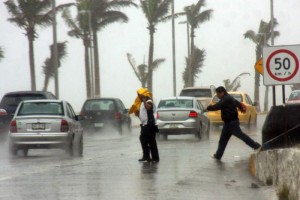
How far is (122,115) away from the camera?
36625 millimetres

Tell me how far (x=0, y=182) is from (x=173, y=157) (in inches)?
280

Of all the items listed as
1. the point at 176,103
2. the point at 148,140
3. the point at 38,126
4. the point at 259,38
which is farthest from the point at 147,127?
the point at 259,38

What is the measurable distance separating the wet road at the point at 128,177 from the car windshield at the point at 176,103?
705cm

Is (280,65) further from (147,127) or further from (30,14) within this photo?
(30,14)

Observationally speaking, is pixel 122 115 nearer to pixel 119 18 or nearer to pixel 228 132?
pixel 228 132

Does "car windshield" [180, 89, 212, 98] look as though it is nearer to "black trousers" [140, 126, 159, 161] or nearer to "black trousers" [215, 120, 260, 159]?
"black trousers" [215, 120, 260, 159]

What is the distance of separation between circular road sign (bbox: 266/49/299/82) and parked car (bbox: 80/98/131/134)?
65.4 feet

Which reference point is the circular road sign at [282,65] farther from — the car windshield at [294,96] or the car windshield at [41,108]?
the car windshield at [294,96]

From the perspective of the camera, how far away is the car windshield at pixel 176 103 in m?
31.9

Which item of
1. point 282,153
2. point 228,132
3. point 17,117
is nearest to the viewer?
point 282,153

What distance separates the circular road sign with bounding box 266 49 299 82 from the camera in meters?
16.5

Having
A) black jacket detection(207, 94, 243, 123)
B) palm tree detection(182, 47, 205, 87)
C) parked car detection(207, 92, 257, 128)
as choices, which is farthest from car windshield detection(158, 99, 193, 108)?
palm tree detection(182, 47, 205, 87)

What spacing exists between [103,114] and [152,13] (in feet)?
105

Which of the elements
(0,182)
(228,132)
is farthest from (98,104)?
(0,182)
